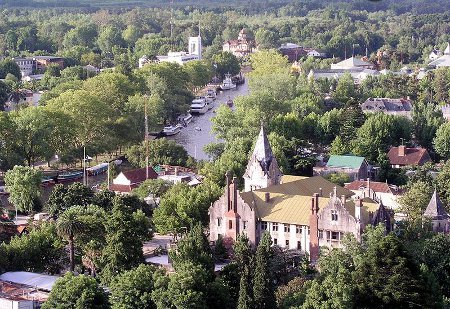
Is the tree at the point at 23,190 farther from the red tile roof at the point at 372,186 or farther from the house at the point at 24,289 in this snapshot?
the red tile roof at the point at 372,186

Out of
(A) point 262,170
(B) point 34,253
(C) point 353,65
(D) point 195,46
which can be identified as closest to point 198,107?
(C) point 353,65

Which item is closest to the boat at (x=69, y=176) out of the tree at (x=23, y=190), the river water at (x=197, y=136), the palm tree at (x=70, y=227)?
the tree at (x=23, y=190)

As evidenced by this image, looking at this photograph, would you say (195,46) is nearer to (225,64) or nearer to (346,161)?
(225,64)

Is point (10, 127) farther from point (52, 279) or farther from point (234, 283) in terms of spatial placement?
point (234, 283)

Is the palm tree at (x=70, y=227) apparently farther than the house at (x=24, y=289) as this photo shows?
Yes

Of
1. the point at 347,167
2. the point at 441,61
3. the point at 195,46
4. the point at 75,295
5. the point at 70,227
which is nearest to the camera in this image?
the point at 75,295

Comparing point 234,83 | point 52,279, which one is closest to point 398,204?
point 52,279

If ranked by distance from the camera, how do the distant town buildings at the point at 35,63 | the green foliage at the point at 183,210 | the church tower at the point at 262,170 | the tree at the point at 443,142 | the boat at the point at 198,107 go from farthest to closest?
the distant town buildings at the point at 35,63 → the boat at the point at 198,107 → the tree at the point at 443,142 → the church tower at the point at 262,170 → the green foliage at the point at 183,210
